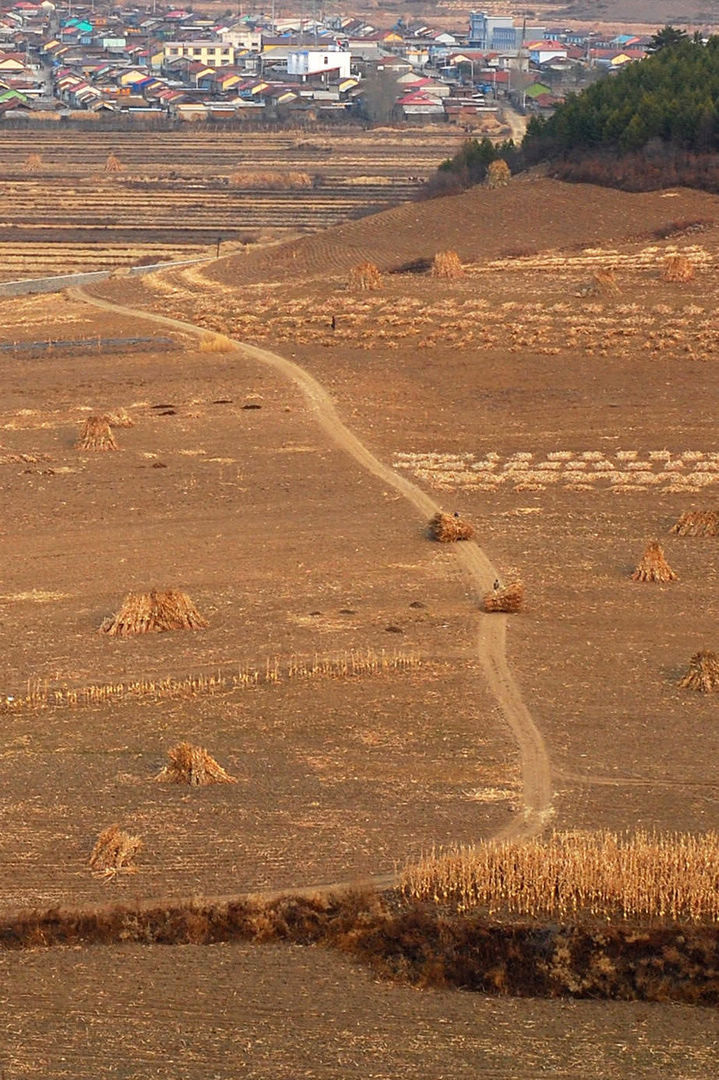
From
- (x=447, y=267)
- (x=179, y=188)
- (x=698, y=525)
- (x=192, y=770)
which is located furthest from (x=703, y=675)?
(x=179, y=188)

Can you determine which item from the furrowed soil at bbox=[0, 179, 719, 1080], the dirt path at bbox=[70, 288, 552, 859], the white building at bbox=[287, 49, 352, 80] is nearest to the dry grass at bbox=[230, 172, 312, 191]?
the furrowed soil at bbox=[0, 179, 719, 1080]

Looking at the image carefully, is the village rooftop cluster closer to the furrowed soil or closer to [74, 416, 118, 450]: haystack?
the furrowed soil

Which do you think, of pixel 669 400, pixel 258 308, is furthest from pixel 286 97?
pixel 669 400

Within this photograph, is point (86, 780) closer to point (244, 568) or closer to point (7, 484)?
→ point (244, 568)

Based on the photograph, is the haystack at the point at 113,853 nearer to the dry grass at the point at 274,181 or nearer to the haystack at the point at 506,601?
the haystack at the point at 506,601

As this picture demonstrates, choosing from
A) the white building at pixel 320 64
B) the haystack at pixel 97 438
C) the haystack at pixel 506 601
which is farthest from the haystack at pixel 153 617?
the white building at pixel 320 64

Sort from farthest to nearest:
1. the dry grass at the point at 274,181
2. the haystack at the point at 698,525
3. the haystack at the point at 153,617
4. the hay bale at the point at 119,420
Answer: the dry grass at the point at 274,181 → the hay bale at the point at 119,420 → the haystack at the point at 698,525 → the haystack at the point at 153,617
